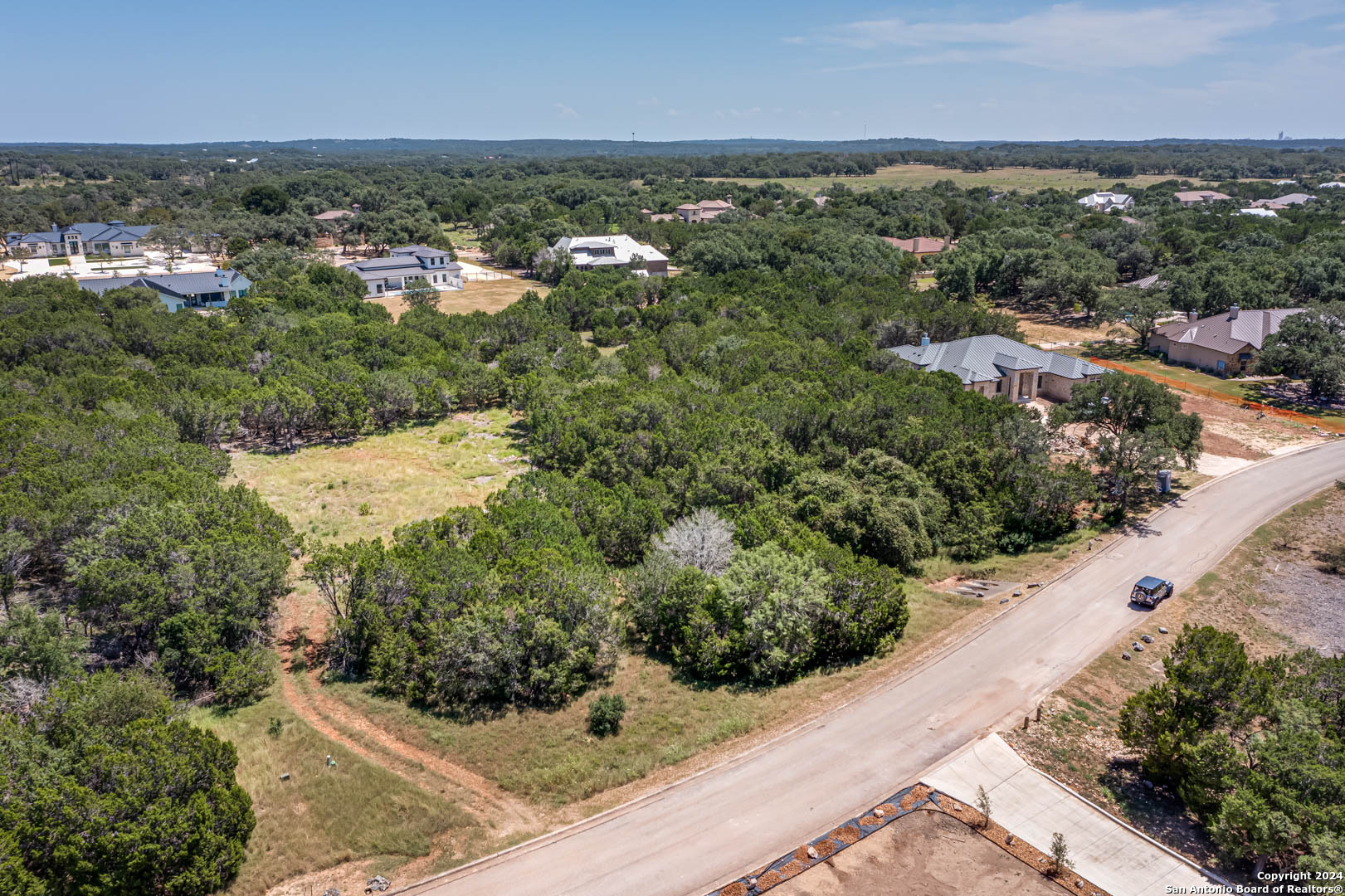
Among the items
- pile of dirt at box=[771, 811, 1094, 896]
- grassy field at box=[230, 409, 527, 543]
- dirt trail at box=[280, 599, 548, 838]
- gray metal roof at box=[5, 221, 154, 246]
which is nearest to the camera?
pile of dirt at box=[771, 811, 1094, 896]

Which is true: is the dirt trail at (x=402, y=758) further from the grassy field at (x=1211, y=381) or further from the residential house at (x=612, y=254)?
the residential house at (x=612, y=254)

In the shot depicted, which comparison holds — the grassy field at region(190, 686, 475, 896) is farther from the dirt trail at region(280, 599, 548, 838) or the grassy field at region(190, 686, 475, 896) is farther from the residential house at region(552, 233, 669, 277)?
the residential house at region(552, 233, 669, 277)

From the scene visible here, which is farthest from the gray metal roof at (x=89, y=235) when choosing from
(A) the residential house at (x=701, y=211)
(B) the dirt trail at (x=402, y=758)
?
(B) the dirt trail at (x=402, y=758)

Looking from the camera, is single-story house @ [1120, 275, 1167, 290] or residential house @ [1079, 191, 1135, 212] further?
residential house @ [1079, 191, 1135, 212]

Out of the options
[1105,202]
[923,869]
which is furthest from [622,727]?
[1105,202]

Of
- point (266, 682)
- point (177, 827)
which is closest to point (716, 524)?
point (266, 682)

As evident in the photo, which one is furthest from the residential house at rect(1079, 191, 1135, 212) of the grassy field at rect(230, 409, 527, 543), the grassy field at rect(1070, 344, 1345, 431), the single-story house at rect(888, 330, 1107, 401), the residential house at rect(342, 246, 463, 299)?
the grassy field at rect(230, 409, 527, 543)
